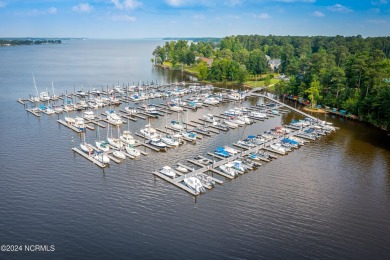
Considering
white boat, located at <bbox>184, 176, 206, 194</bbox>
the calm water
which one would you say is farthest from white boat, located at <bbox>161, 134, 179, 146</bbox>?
white boat, located at <bbox>184, 176, 206, 194</bbox>

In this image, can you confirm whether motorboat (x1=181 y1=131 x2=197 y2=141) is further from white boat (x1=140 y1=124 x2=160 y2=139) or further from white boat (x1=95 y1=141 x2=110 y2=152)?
white boat (x1=95 y1=141 x2=110 y2=152)

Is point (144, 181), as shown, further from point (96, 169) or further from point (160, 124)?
point (160, 124)

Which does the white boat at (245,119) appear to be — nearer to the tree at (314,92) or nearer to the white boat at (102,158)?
the tree at (314,92)

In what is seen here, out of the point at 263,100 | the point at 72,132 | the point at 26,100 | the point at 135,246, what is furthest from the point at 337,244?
the point at 26,100

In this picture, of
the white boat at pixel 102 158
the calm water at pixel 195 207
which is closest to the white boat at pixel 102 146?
the white boat at pixel 102 158

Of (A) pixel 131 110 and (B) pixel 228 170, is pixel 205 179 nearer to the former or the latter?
Answer: (B) pixel 228 170

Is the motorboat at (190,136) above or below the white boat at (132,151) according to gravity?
above

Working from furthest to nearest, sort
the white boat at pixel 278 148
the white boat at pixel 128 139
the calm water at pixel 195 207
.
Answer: the white boat at pixel 128 139
the white boat at pixel 278 148
the calm water at pixel 195 207
